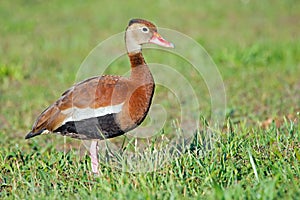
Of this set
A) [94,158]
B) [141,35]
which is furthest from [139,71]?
[94,158]

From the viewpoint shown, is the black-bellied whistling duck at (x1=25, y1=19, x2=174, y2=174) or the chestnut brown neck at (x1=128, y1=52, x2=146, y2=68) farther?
the chestnut brown neck at (x1=128, y1=52, x2=146, y2=68)

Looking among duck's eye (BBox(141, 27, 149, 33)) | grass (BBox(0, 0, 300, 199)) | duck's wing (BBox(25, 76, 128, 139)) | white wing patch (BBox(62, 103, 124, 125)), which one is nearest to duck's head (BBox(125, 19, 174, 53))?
duck's eye (BBox(141, 27, 149, 33))

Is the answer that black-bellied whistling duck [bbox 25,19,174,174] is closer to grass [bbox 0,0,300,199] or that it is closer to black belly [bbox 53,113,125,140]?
black belly [bbox 53,113,125,140]

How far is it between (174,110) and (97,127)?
324 centimetres

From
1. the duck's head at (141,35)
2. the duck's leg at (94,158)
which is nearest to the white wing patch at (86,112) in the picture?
the duck's leg at (94,158)

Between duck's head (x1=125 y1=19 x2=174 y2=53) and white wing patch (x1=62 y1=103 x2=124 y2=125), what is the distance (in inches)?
24.5

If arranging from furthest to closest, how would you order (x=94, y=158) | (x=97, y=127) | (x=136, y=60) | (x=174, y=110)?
(x=174, y=110) < (x=136, y=60) < (x=94, y=158) < (x=97, y=127)

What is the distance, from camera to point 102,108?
4.75 m

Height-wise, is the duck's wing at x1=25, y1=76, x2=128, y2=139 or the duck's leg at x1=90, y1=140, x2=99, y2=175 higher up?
the duck's wing at x1=25, y1=76, x2=128, y2=139

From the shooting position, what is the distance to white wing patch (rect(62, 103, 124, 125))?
4718mm

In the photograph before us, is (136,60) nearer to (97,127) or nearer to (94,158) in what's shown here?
(97,127)

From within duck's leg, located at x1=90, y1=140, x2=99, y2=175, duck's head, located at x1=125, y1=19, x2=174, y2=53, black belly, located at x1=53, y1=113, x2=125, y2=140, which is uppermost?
duck's head, located at x1=125, y1=19, x2=174, y2=53

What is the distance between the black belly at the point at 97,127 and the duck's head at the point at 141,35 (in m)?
0.71

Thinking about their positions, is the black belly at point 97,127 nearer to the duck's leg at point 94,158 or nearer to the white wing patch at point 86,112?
the white wing patch at point 86,112
